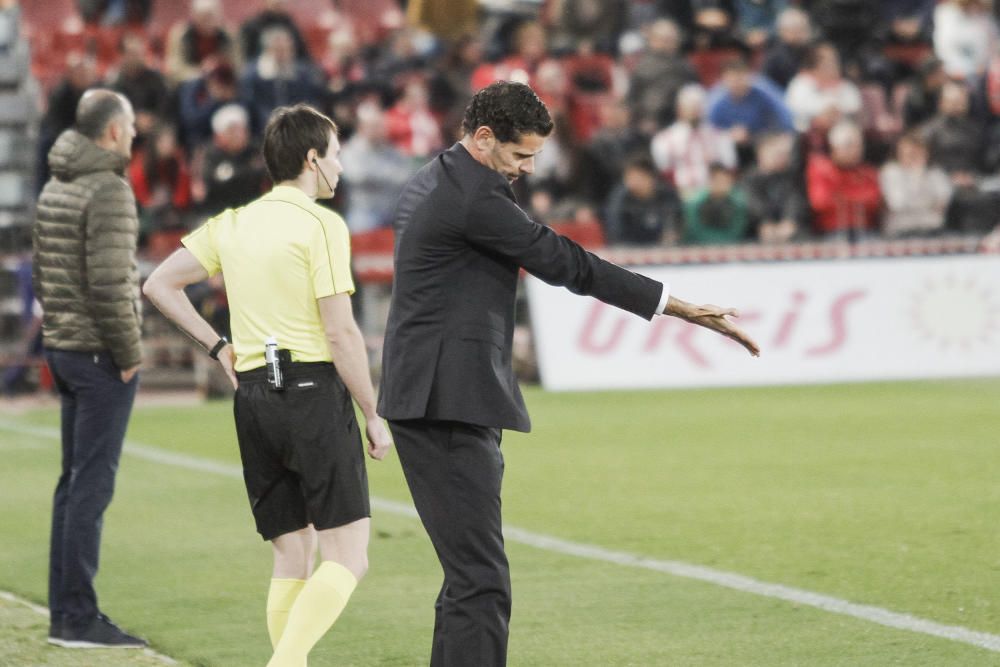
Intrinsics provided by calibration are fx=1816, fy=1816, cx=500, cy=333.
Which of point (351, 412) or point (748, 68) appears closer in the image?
point (351, 412)

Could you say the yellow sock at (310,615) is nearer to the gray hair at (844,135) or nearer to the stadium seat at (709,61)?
the gray hair at (844,135)

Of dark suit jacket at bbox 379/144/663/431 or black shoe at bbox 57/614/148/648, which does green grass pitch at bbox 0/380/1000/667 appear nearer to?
black shoe at bbox 57/614/148/648

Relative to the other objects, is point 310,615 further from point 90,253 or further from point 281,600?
point 90,253

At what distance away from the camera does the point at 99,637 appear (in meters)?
7.18

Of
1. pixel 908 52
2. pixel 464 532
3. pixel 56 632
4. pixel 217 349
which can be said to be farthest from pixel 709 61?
pixel 464 532

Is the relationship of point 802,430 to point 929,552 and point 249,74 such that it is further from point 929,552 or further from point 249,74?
point 249,74

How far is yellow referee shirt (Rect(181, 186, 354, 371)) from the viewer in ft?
18.6

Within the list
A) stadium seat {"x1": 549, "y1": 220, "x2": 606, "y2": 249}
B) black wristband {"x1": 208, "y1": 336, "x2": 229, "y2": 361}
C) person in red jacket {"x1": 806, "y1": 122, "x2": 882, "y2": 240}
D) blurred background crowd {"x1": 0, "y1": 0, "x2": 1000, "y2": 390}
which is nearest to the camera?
black wristband {"x1": 208, "y1": 336, "x2": 229, "y2": 361}

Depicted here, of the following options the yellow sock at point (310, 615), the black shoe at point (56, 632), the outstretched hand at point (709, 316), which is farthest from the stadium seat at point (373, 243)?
the outstretched hand at point (709, 316)

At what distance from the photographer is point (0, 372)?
59.8ft

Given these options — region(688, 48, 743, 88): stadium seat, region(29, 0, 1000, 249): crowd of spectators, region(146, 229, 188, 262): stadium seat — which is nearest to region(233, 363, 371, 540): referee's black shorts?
region(29, 0, 1000, 249): crowd of spectators

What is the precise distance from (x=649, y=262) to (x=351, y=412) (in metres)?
12.9

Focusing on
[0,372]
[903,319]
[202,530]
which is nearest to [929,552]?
[202,530]

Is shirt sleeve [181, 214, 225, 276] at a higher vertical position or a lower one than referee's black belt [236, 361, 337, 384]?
higher
